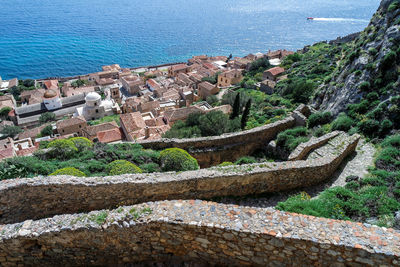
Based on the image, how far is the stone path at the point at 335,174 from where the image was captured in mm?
8867

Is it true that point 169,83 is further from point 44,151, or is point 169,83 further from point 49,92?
point 44,151

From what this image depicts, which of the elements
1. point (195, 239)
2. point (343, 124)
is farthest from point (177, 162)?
point (343, 124)

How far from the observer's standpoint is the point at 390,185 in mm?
8188

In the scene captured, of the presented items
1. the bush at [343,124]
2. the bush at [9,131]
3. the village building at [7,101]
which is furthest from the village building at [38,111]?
the bush at [343,124]

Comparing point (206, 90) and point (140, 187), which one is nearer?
point (140, 187)

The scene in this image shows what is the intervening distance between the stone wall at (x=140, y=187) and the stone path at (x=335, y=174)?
211 millimetres

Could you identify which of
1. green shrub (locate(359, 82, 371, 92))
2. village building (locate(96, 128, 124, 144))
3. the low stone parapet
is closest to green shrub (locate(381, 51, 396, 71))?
green shrub (locate(359, 82, 371, 92))

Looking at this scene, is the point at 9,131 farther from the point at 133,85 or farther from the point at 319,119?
the point at 319,119

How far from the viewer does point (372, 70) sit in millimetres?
15828

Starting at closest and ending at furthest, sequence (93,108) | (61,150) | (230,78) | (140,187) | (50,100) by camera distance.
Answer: (140,187) → (61,150) → (93,108) → (50,100) → (230,78)

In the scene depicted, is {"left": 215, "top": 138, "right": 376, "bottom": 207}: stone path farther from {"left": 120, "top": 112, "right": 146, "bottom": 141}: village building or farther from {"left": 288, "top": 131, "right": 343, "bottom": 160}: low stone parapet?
{"left": 120, "top": 112, "right": 146, "bottom": 141}: village building

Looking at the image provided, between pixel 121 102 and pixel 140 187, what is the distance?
51.1m

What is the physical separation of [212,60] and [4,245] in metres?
75.8

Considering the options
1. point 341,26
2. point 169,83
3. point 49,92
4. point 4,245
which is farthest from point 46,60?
point 341,26
